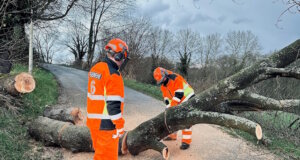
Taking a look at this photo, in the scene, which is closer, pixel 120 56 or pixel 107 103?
pixel 107 103

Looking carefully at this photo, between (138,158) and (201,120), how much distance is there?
5.45 ft

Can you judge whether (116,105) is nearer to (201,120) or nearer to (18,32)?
(201,120)

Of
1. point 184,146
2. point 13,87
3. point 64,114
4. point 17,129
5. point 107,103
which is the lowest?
point 184,146

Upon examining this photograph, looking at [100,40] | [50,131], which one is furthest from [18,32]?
[100,40]

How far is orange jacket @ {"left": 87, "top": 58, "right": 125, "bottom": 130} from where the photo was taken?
3338 millimetres

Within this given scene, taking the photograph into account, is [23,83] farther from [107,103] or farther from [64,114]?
[107,103]

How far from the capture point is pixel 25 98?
24.2 feet

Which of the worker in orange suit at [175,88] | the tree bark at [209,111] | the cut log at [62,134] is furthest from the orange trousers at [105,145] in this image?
the worker in orange suit at [175,88]

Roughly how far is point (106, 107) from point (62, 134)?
226 cm

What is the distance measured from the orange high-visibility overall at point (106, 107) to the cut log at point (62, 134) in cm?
153

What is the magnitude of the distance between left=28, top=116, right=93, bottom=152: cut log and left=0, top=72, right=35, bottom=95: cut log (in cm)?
113

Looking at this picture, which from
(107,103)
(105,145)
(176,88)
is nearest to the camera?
(107,103)

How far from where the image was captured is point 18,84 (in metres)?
6.31

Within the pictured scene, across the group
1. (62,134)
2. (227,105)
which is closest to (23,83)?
(62,134)
